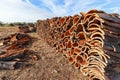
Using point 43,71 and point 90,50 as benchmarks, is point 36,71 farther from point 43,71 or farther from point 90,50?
point 90,50

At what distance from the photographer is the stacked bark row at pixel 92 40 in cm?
488

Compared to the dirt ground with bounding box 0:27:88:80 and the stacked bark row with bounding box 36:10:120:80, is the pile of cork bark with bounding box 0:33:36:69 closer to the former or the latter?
the dirt ground with bounding box 0:27:88:80

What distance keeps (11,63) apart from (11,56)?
69 cm

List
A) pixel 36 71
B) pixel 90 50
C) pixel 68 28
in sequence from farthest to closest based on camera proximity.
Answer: pixel 68 28 < pixel 36 71 < pixel 90 50

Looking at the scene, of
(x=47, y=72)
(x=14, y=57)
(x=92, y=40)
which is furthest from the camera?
(x=14, y=57)

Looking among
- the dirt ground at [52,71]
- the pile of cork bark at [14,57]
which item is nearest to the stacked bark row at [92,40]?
the dirt ground at [52,71]

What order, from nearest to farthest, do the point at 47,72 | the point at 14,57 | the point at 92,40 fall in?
the point at 92,40 < the point at 47,72 < the point at 14,57

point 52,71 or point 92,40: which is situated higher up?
point 92,40

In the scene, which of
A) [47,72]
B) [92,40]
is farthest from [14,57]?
[92,40]

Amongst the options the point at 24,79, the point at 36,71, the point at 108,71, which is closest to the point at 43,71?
the point at 36,71

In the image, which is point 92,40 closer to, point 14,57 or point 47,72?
point 47,72

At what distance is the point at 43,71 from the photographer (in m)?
6.26

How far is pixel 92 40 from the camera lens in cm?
527

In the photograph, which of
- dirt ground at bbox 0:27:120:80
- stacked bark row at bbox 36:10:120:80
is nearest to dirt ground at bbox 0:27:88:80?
dirt ground at bbox 0:27:120:80
